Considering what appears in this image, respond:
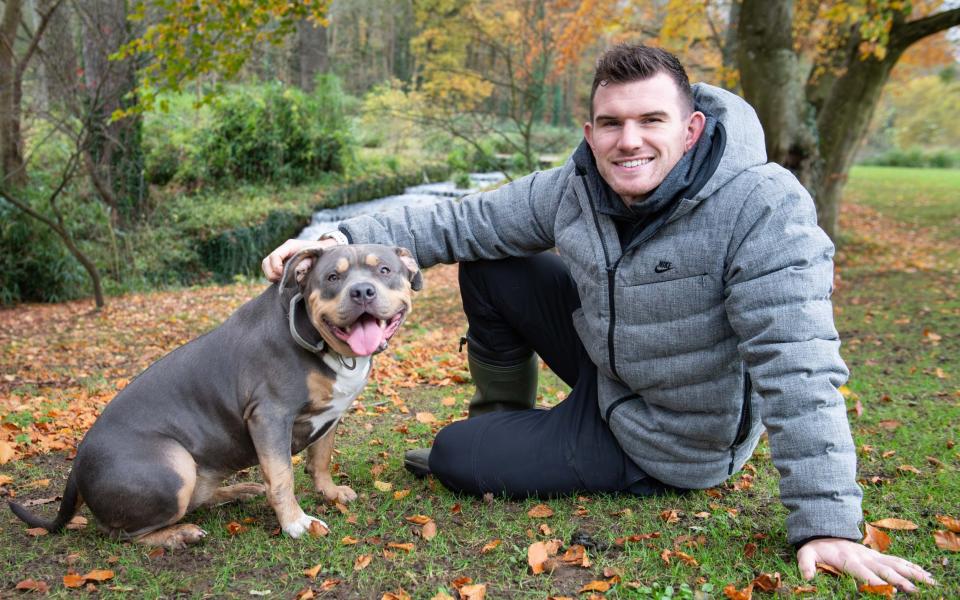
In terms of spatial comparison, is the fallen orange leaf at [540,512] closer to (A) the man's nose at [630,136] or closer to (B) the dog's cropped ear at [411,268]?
(B) the dog's cropped ear at [411,268]

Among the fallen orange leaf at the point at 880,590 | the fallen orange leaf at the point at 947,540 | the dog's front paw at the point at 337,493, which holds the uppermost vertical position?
the fallen orange leaf at the point at 880,590

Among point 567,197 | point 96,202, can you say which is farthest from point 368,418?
point 96,202

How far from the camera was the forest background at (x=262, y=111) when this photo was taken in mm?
9844

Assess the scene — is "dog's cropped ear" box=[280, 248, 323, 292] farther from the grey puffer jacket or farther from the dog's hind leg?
the dog's hind leg

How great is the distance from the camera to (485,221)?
3.89m

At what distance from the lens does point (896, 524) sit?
310cm

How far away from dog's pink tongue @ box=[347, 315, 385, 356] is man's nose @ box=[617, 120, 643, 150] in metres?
1.21

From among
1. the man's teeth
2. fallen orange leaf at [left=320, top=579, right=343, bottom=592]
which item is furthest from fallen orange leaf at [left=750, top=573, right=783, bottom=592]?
the man's teeth

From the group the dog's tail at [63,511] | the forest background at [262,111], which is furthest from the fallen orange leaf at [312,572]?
the forest background at [262,111]

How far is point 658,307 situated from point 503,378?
1303 millimetres

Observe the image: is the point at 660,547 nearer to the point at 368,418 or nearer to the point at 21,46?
the point at 368,418

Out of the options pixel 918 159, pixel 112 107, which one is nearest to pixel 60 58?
pixel 112 107

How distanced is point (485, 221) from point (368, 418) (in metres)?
1.98

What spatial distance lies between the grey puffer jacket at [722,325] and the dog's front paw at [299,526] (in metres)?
1.32
